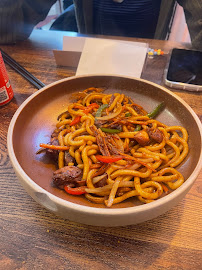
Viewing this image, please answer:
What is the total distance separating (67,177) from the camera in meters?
1.18

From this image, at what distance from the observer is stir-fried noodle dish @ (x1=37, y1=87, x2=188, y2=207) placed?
46.9 inches

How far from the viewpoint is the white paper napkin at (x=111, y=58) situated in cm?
228

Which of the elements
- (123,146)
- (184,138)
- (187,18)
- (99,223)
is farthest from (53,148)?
(187,18)

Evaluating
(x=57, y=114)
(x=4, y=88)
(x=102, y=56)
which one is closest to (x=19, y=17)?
(x=102, y=56)

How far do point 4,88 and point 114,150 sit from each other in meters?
1.20

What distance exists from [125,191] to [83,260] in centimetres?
39

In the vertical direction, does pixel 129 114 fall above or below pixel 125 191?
above

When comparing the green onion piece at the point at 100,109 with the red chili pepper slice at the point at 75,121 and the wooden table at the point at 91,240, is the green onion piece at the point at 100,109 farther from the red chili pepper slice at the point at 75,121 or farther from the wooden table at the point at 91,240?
the wooden table at the point at 91,240

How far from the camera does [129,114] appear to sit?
1628 mm

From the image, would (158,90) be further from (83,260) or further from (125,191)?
(83,260)

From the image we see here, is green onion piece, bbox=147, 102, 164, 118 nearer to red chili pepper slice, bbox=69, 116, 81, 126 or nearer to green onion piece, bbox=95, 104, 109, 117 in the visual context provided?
green onion piece, bbox=95, 104, 109, 117

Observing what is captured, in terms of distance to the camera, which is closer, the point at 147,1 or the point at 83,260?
the point at 83,260

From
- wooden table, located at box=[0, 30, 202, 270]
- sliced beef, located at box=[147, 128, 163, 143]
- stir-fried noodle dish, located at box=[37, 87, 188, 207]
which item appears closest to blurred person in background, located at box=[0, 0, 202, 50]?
stir-fried noodle dish, located at box=[37, 87, 188, 207]

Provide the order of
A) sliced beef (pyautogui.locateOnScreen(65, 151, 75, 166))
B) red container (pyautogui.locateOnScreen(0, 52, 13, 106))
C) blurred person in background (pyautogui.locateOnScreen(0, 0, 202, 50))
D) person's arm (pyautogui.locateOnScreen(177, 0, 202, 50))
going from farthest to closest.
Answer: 1. blurred person in background (pyautogui.locateOnScreen(0, 0, 202, 50))
2. person's arm (pyautogui.locateOnScreen(177, 0, 202, 50))
3. red container (pyautogui.locateOnScreen(0, 52, 13, 106))
4. sliced beef (pyautogui.locateOnScreen(65, 151, 75, 166))
